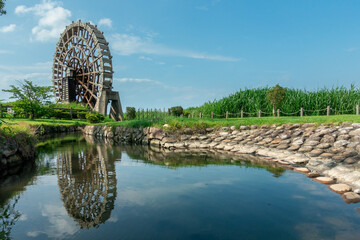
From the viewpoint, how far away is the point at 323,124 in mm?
8148

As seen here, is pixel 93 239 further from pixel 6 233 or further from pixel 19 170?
pixel 19 170

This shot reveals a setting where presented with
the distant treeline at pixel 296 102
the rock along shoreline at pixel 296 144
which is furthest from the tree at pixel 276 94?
the rock along shoreline at pixel 296 144

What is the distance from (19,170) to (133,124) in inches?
285

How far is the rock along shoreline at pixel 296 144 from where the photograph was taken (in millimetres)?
4770

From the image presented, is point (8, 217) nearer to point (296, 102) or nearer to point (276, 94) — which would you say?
point (276, 94)

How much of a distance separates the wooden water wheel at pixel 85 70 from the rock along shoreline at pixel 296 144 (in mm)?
11562

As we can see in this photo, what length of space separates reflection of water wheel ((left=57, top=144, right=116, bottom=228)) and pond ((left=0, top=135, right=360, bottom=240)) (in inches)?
0.6

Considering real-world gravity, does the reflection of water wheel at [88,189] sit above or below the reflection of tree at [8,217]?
above

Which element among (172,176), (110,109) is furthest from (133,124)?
(110,109)

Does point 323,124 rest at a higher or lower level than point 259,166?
higher

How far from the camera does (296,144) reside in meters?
7.18

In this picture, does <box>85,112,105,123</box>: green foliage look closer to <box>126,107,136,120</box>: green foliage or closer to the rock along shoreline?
<box>126,107,136,120</box>: green foliage

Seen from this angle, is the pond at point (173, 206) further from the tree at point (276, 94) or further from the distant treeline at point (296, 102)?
the distant treeline at point (296, 102)

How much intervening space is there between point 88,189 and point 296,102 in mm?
15611
